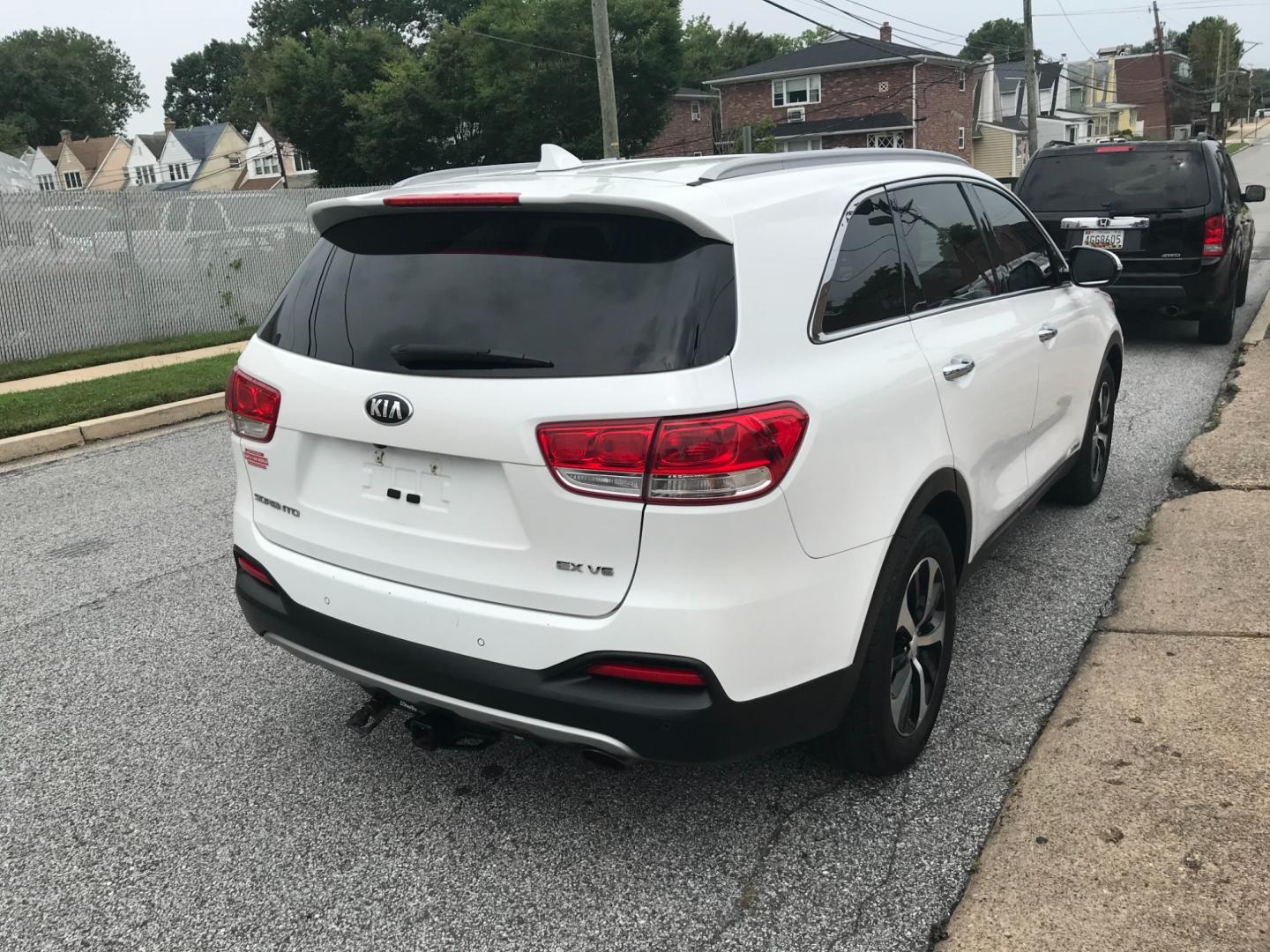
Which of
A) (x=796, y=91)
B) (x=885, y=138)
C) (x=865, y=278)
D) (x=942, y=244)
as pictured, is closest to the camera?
(x=865, y=278)

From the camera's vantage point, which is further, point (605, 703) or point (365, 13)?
point (365, 13)

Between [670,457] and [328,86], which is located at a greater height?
[328,86]

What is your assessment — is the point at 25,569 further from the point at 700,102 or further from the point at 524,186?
the point at 700,102

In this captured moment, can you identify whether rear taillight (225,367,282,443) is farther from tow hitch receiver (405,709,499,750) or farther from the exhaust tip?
the exhaust tip

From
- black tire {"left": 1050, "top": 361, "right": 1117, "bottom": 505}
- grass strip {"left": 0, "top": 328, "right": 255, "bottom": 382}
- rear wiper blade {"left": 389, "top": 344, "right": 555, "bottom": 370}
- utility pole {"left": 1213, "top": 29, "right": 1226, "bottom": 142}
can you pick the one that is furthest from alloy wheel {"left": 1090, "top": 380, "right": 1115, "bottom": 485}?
utility pole {"left": 1213, "top": 29, "right": 1226, "bottom": 142}

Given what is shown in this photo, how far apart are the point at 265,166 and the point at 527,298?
8073 cm

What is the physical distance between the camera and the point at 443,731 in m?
2.87

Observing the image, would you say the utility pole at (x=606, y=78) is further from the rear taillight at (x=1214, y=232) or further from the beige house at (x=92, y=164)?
the beige house at (x=92, y=164)

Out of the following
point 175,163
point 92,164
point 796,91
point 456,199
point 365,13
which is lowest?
point 456,199

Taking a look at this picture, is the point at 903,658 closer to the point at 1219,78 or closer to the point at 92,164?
the point at 92,164

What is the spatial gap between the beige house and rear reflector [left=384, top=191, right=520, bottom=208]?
99936mm

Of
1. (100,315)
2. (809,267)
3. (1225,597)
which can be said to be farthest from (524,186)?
(100,315)

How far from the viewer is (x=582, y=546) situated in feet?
7.95

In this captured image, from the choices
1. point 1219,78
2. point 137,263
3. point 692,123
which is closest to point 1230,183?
point 137,263
